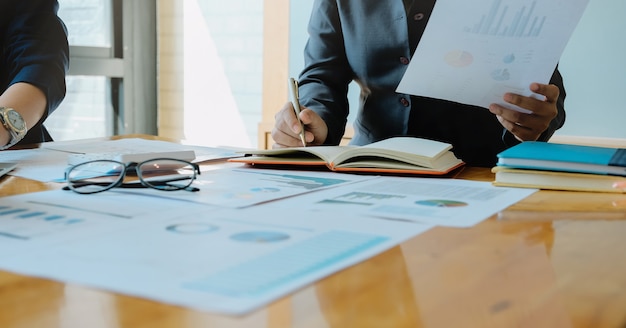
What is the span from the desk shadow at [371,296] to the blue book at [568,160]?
21.0 inches

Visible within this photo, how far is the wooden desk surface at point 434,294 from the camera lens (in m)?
0.44

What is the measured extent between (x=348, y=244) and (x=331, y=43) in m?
1.21

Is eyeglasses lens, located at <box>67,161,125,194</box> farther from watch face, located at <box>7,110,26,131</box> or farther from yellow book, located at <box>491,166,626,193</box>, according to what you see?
yellow book, located at <box>491,166,626,193</box>

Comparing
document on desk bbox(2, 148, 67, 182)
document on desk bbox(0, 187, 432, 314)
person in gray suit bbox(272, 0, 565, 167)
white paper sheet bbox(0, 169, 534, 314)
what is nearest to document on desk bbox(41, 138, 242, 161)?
document on desk bbox(2, 148, 67, 182)

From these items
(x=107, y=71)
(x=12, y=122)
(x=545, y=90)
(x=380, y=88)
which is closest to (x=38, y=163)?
(x=12, y=122)

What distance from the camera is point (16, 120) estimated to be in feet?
4.48

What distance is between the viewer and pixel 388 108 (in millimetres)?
1698

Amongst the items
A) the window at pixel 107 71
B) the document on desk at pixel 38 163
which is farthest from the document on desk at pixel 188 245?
the window at pixel 107 71

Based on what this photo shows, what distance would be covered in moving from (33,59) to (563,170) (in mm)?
1263

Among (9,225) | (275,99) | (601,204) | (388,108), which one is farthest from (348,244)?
(275,99)

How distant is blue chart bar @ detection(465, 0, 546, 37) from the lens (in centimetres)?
122

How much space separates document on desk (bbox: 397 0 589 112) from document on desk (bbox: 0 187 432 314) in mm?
634

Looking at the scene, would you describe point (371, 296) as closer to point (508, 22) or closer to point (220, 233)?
point (220, 233)

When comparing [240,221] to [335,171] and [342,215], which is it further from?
[335,171]
